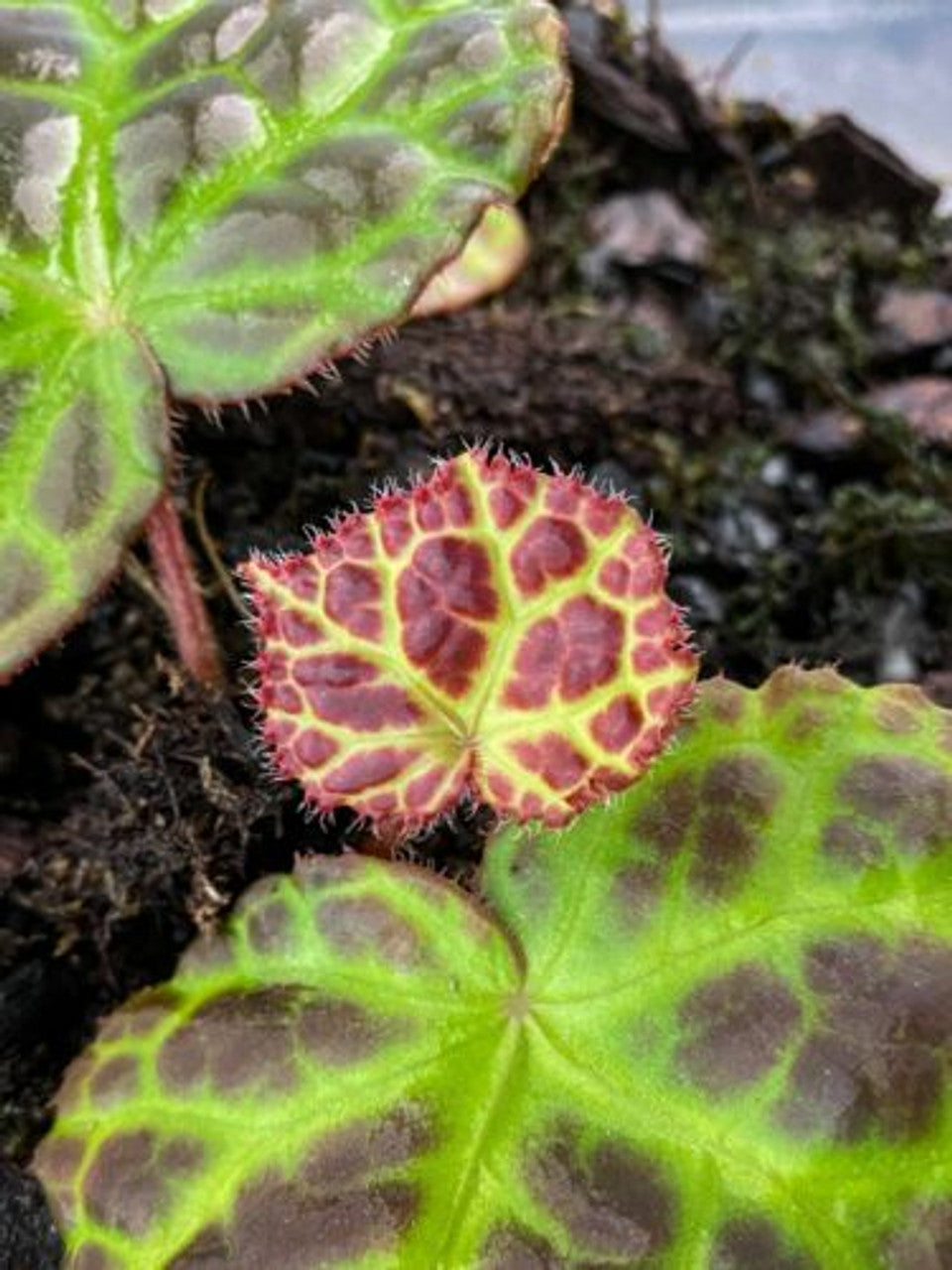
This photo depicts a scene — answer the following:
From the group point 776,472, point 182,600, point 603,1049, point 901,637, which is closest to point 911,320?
point 776,472

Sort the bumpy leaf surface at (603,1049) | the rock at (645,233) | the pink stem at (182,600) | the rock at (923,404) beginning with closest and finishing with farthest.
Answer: the bumpy leaf surface at (603,1049)
the pink stem at (182,600)
the rock at (923,404)
the rock at (645,233)

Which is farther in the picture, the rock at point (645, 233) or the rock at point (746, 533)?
the rock at point (645, 233)

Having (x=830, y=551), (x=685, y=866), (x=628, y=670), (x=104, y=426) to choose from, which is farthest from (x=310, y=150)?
(x=830, y=551)

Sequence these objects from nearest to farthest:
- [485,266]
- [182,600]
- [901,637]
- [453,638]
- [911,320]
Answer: [453,638] → [182,600] → [901,637] → [485,266] → [911,320]

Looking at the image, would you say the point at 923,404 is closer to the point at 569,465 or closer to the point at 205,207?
the point at 569,465

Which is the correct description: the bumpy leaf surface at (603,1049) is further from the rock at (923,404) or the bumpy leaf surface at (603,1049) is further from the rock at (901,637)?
the rock at (923,404)

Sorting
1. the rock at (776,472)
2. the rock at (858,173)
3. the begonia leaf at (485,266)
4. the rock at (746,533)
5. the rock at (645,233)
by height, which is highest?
the rock at (858,173)

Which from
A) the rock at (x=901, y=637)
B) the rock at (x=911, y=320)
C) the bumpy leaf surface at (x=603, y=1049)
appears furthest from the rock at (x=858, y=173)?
the bumpy leaf surface at (x=603, y=1049)
